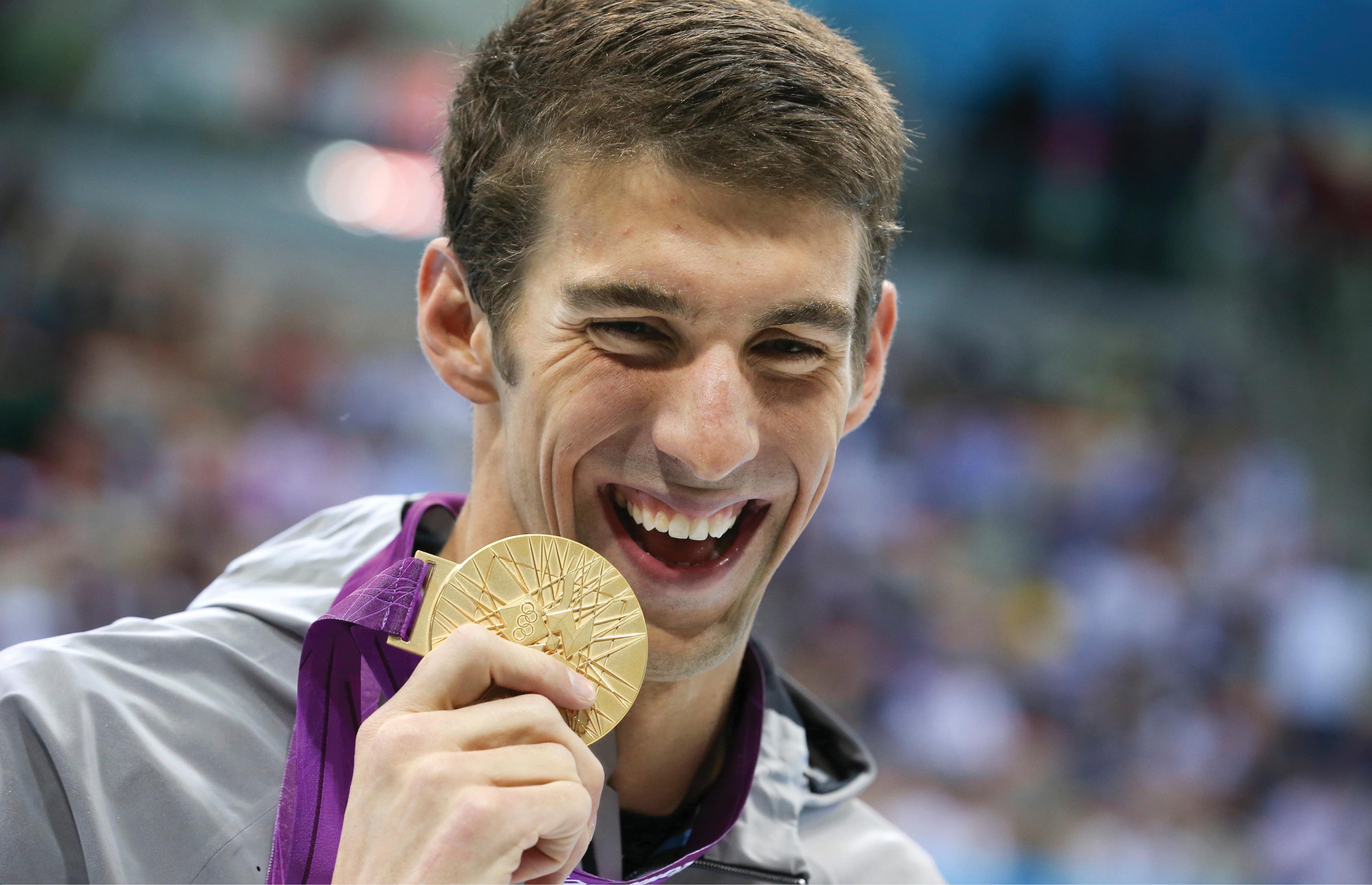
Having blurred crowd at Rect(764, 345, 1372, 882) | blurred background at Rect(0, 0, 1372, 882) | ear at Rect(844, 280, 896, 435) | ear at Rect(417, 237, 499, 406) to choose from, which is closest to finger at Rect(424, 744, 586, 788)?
ear at Rect(417, 237, 499, 406)

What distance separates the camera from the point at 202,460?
707cm

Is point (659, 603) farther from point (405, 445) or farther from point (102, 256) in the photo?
point (102, 256)

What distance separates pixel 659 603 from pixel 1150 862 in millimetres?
6811

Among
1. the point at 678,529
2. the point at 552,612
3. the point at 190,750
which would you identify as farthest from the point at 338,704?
the point at 678,529

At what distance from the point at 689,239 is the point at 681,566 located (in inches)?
18.3

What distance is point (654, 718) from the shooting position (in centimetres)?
191

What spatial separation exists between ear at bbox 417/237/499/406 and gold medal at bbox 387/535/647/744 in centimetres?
45

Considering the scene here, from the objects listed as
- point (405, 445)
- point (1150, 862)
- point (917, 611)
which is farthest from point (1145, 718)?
point (405, 445)

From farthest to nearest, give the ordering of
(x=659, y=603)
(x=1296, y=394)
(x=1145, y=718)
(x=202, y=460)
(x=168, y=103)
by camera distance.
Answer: (x=1296, y=394) → (x=168, y=103) → (x=1145, y=718) → (x=202, y=460) → (x=659, y=603)

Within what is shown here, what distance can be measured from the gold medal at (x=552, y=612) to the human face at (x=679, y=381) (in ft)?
0.68

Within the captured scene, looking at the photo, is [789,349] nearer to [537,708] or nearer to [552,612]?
[552,612]

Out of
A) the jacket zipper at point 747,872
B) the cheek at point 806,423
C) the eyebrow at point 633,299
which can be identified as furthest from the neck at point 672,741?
the eyebrow at point 633,299

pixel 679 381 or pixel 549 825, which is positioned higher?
pixel 679 381

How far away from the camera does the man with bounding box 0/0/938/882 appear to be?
157cm
